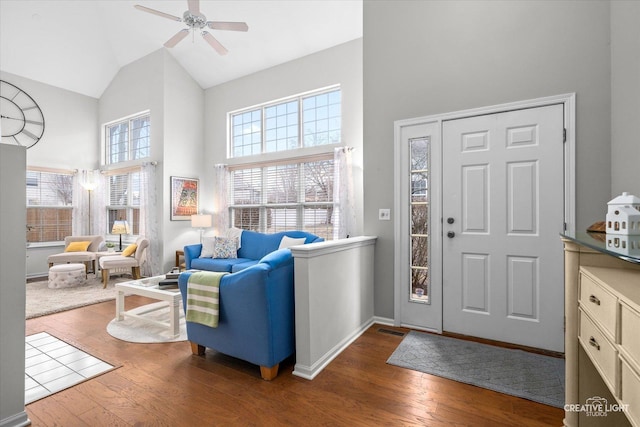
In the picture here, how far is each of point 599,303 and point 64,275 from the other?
645 centimetres

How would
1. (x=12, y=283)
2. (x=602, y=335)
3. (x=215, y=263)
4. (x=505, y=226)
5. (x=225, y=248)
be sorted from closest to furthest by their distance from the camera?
(x=602, y=335)
(x=12, y=283)
(x=505, y=226)
(x=215, y=263)
(x=225, y=248)

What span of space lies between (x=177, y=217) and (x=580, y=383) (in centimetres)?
608

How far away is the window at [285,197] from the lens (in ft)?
16.3

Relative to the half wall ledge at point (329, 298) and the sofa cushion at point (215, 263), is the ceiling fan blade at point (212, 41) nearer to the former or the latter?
the sofa cushion at point (215, 263)

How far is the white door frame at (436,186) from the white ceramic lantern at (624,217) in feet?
3.80

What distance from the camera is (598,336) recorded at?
3.81ft

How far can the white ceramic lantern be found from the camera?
1278 millimetres

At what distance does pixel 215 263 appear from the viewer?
15.4ft

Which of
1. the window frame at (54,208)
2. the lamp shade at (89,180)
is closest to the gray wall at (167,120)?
the lamp shade at (89,180)

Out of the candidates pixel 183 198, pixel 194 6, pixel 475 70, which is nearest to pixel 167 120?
pixel 183 198

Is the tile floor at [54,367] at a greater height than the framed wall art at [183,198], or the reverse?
the framed wall art at [183,198]

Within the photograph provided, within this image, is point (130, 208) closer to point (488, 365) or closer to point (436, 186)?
point (436, 186)

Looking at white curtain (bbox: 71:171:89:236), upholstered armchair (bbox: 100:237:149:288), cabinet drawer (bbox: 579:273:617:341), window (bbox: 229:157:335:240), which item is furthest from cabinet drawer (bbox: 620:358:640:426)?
white curtain (bbox: 71:171:89:236)

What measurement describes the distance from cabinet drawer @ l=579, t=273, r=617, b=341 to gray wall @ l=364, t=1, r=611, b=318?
1.41 m
